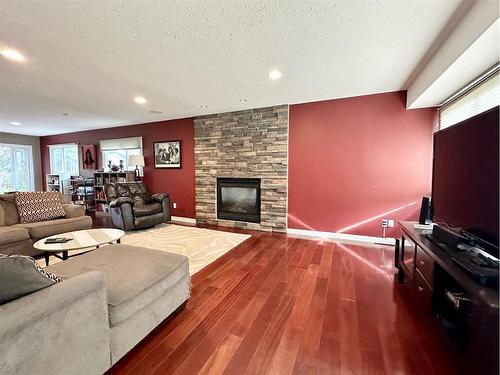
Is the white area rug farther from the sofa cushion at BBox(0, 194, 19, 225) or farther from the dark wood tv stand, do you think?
the dark wood tv stand

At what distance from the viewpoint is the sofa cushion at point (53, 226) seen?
9.52 ft

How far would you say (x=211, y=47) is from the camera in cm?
211

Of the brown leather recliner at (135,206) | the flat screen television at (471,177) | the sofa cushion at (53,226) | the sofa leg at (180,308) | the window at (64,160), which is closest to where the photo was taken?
the flat screen television at (471,177)

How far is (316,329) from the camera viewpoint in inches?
64.5

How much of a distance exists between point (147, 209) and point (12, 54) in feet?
8.80

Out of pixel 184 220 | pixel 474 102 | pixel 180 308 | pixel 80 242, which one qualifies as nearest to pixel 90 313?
pixel 180 308

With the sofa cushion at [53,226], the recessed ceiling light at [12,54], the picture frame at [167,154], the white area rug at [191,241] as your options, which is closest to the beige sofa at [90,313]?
the white area rug at [191,241]

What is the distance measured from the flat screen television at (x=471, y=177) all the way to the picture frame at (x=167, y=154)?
4.62 metres

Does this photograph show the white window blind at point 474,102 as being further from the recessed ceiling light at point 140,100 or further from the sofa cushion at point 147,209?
the sofa cushion at point 147,209

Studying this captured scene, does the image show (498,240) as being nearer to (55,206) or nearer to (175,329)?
(175,329)

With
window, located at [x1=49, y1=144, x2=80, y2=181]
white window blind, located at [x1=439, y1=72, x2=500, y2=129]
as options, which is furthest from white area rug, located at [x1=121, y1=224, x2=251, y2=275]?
window, located at [x1=49, y1=144, x2=80, y2=181]

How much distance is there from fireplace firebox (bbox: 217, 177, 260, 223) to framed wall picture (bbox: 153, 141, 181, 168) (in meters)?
1.22

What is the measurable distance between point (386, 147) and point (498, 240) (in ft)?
8.42

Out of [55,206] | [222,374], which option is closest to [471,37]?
[222,374]
